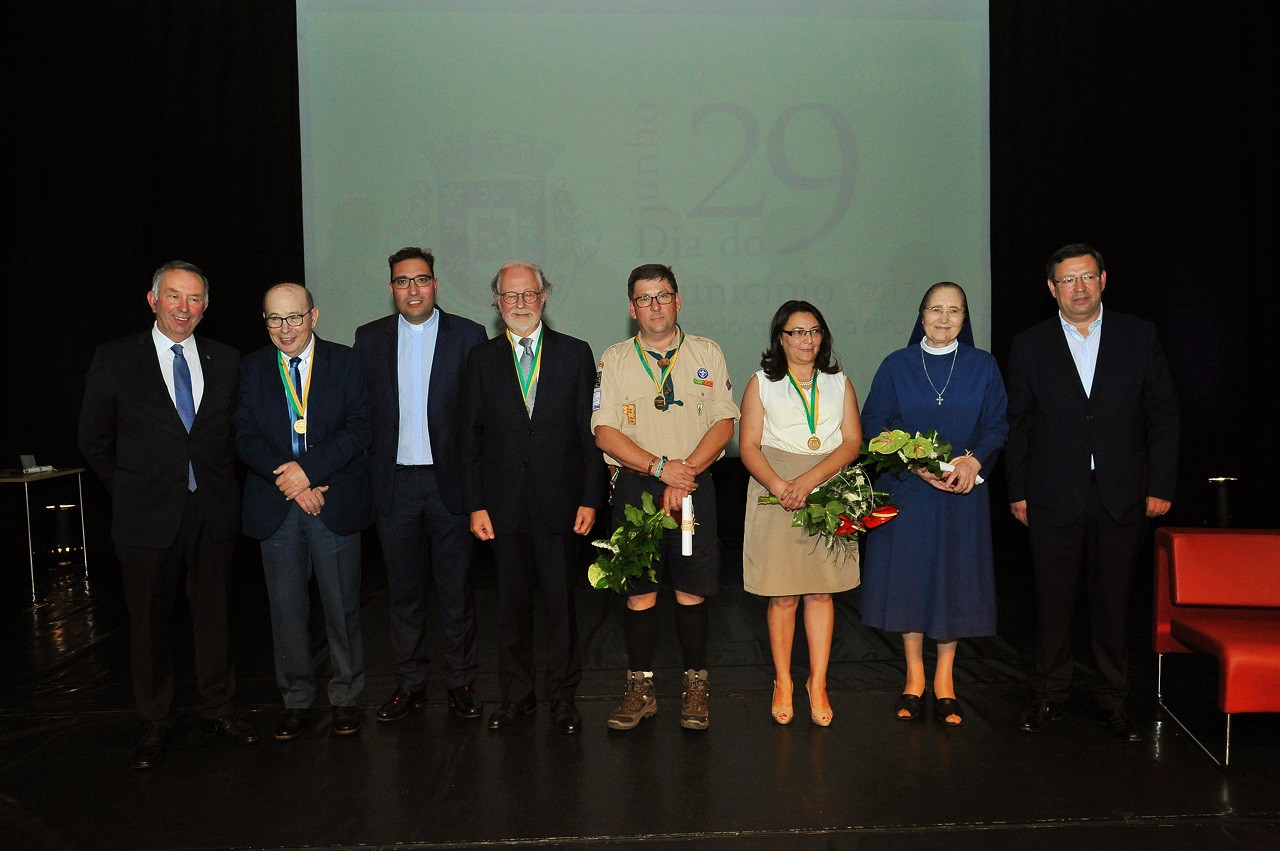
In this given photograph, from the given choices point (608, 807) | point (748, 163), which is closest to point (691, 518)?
point (608, 807)

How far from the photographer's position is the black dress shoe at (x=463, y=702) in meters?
3.51

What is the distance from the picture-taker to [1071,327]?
11.2ft

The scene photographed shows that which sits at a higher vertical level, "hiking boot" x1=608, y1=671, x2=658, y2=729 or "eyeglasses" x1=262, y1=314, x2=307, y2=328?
"eyeglasses" x1=262, y1=314, x2=307, y2=328

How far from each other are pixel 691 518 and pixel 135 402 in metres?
2.08

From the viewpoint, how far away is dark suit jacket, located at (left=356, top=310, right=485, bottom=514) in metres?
3.47

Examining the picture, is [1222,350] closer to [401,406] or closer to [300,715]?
[401,406]

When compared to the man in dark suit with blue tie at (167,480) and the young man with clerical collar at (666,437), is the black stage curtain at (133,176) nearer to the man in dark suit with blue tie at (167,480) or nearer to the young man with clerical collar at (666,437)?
the man in dark suit with blue tie at (167,480)

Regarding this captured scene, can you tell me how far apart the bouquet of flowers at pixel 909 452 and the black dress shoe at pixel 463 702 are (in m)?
1.85

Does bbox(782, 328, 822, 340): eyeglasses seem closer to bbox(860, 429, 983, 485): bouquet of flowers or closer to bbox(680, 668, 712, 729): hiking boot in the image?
bbox(860, 429, 983, 485): bouquet of flowers

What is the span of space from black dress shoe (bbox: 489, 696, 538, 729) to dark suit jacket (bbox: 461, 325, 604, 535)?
0.70m

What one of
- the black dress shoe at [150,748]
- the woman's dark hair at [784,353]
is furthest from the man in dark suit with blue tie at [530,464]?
the black dress shoe at [150,748]

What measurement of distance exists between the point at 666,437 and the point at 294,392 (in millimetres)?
1446

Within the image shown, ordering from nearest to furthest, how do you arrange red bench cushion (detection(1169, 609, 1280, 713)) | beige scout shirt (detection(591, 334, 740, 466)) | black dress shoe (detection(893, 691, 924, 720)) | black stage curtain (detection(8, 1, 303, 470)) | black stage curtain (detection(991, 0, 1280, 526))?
red bench cushion (detection(1169, 609, 1280, 713)), beige scout shirt (detection(591, 334, 740, 466)), black dress shoe (detection(893, 691, 924, 720)), black stage curtain (detection(991, 0, 1280, 526)), black stage curtain (detection(8, 1, 303, 470))

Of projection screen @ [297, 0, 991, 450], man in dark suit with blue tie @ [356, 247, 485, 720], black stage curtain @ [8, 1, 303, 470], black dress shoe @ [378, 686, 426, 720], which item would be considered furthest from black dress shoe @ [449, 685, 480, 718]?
black stage curtain @ [8, 1, 303, 470]
